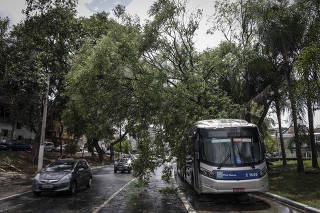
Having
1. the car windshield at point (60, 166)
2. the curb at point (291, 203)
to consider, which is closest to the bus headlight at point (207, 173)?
the curb at point (291, 203)

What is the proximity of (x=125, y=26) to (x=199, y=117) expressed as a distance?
6.71m

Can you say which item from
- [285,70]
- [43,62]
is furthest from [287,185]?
[43,62]

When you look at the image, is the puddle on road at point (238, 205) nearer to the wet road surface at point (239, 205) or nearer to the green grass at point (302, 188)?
the wet road surface at point (239, 205)

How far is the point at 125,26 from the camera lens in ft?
47.8

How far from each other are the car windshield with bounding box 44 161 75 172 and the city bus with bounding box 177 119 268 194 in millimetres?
5931

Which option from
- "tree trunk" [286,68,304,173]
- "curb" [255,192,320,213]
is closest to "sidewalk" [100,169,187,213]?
"curb" [255,192,320,213]

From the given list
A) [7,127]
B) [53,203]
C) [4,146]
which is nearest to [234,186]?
[53,203]

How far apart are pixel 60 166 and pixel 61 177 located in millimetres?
1305

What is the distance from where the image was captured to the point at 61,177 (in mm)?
10859

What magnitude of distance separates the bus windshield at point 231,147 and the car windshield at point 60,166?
21.1ft

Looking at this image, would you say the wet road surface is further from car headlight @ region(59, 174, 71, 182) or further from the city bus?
car headlight @ region(59, 174, 71, 182)

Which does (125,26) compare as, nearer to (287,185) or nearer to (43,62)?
(43,62)

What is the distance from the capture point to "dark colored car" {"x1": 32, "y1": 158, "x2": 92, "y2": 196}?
1058cm

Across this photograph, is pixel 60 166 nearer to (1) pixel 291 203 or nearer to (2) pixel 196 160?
(2) pixel 196 160
